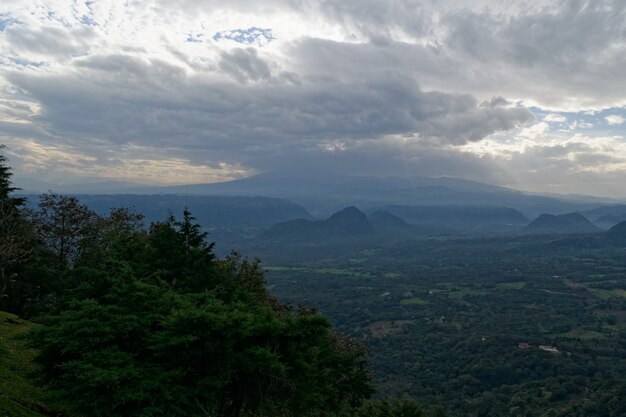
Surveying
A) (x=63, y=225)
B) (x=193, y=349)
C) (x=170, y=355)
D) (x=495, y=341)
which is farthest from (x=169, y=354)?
(x=495, y=341)

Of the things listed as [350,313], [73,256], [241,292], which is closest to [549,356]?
[350,313]

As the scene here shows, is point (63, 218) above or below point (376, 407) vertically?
above

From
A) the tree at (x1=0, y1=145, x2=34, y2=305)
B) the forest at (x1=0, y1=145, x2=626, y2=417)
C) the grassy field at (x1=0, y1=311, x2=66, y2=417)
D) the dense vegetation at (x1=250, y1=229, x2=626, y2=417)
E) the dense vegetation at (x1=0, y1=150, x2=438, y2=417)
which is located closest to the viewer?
the dense vegetation at (x1=0, y1=150, x2=438, y2=417)

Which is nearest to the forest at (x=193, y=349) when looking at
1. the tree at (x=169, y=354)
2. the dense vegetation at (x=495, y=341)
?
the tree at (x=169, y=354)

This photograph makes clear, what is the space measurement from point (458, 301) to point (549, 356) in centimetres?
7490

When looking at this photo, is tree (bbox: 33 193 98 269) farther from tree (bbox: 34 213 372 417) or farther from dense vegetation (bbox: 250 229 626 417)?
dense vegetation (bbox: 250 229 626 417)

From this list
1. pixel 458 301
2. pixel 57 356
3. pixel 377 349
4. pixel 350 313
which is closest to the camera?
pixel 57 356

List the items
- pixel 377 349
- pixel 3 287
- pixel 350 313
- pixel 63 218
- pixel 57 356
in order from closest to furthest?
1. pixel 57 356
2. pixel 3 287
3. pixel 63 218
4. pixel 377 349
5. pixel 350 313

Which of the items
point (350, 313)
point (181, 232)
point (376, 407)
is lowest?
point (350, 313)

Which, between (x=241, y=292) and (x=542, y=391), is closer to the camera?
(x=241, y=292)

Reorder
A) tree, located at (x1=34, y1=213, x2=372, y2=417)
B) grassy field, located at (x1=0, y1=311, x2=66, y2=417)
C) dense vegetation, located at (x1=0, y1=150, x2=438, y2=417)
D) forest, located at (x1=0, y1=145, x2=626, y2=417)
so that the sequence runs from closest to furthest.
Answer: tree, located at (x1=34, y1=213, x2=372, y2=417), dense vegetation, located at (x1=0, y1=150, x2=438, y2=417), forest, located at (x1=0, y1=145, x2=626, y2=417), grassy field, located at (x1=0, y1=311, x2=66, y2=417)

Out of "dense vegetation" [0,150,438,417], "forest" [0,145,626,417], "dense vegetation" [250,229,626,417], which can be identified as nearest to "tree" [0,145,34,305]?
"forest" [0,145,626,417]

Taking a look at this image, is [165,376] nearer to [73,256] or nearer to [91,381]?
[91,381]

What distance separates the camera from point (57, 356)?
1966cm
